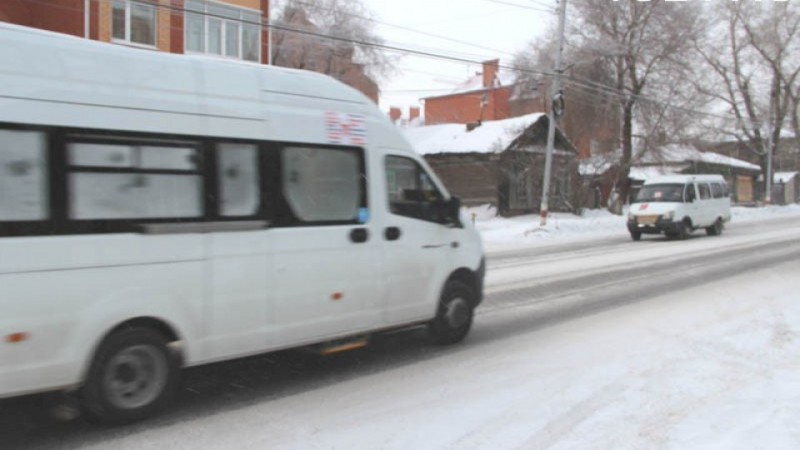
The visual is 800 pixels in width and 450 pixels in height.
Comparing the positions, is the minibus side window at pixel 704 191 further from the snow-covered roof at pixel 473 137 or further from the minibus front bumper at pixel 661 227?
the snow-covered roof at pixel 473 137

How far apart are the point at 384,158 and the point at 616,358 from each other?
297 cm

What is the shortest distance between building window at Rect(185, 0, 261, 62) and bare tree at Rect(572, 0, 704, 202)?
16806 millimetres

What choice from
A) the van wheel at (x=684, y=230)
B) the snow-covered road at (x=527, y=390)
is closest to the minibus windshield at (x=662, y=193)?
the van wheel at (x=684, y=230)

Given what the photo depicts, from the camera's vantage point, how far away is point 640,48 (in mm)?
33000

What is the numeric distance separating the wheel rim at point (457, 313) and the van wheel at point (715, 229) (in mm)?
18729

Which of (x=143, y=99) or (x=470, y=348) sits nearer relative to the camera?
(x=143, y=99)

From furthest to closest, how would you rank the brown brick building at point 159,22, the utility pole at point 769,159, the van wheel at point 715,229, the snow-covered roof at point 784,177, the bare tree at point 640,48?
1. the snow-covered roof at point 784,177
2. the utility pole at point 769,159
3. the bare tree at point 640,48
4. the van wheel at point 715,229
5. the brown brick building at point 159,22

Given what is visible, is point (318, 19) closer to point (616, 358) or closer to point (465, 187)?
point (465, 187)

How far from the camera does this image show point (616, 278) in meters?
12.3

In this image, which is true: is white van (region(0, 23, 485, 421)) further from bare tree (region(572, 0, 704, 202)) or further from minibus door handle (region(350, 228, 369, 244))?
bare tree (region(572, 0, 704, 202))

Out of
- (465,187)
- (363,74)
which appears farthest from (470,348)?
(363,74)

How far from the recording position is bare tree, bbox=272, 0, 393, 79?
35.3m

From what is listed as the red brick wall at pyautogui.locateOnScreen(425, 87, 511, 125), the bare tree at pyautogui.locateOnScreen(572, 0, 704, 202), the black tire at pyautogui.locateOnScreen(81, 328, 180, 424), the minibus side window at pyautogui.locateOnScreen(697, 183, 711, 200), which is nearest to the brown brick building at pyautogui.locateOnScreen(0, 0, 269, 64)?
the minibus side window at pyautogui.locateOnScreen(697, 183, 711, 200)

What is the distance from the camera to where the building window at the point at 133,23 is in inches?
897
